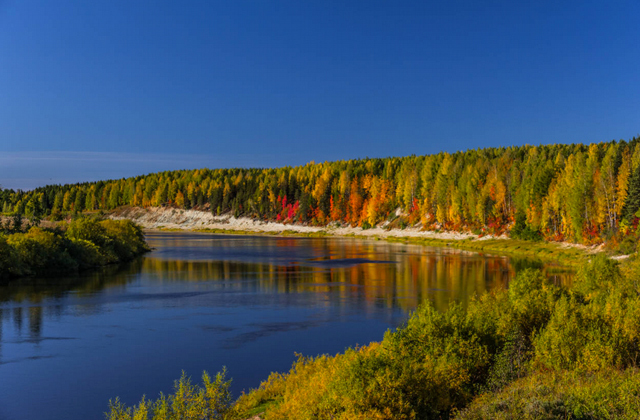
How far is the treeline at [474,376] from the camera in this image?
36.0ft

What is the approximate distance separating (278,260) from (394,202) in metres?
71.0

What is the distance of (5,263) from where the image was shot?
44.3 metres

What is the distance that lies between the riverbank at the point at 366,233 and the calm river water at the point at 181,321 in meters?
13.3

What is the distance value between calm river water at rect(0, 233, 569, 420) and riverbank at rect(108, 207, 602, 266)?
43.8 feet

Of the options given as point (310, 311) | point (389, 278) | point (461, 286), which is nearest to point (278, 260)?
point (389, 278)

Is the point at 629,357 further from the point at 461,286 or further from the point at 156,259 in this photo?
the point at 156,259

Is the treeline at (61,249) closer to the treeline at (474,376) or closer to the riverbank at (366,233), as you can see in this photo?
the treeline at (474,376)

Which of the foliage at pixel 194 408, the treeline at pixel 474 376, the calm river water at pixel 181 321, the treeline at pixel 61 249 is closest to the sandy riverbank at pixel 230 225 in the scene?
the calm river water at pixel 181 321

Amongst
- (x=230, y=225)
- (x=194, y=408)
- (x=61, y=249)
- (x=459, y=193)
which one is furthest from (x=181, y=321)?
(x=230, y=225)

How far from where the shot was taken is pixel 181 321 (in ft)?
97.7

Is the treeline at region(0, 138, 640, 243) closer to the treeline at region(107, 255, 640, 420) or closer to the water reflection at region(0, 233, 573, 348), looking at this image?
the water reflection at region(0, 233, 573, 348)

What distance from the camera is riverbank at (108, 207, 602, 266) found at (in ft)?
225

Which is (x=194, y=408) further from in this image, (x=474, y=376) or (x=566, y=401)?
(x=566, y=401)

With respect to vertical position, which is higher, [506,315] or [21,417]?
[506,315]
